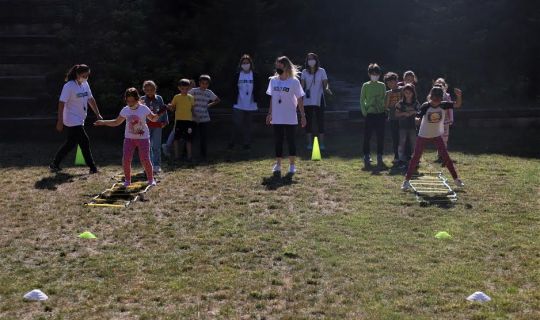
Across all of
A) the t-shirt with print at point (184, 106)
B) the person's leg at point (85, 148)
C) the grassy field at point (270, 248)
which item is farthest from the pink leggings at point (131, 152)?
the t-shirt with print at point (184, 106)

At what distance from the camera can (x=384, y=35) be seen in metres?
22.7

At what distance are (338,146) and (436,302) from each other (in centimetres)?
948

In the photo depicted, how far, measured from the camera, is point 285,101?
12359 mm

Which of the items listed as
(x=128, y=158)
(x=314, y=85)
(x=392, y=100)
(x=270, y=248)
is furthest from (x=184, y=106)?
(x=270, y=248)

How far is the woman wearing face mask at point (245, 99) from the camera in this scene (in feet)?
50.1

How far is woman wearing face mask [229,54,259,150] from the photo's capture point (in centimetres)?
1526

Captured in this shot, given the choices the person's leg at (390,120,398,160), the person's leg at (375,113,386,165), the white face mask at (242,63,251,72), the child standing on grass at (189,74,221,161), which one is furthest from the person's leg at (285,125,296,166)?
the white face mask at (242,63,251,72)

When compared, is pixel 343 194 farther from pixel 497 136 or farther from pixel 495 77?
pixel 495 77

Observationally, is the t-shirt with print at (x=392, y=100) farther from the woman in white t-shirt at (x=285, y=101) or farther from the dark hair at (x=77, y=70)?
the dark hair at (x=77, y=70)

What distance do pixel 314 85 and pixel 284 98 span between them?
2.61 m

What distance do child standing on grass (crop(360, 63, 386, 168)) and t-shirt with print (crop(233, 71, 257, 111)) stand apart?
2.89 metres

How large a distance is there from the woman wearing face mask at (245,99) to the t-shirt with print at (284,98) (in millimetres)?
2851

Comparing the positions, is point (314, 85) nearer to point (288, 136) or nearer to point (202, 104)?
point (202, 104)

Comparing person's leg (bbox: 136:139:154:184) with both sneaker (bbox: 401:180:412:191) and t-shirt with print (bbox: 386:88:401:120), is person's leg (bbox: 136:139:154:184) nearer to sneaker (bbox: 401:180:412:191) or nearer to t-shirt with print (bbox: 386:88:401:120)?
sneaker (bbox: 401:180:412:191)
